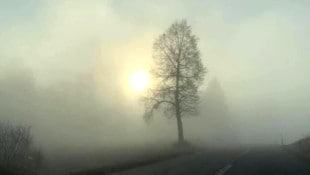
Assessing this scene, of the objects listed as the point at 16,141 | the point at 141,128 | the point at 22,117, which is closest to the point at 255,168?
the point at 16,141

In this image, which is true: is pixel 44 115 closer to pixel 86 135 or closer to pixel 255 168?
pixel 86 135

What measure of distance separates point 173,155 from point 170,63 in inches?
657

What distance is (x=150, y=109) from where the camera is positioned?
53.9 metres

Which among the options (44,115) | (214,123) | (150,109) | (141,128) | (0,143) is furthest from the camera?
(214,123)

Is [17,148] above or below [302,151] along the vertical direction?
below

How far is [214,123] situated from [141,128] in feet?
83.7

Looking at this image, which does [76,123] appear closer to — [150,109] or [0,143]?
[150,109]

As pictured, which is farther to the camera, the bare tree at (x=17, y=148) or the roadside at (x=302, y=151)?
the roadside at (x=302, y=151)

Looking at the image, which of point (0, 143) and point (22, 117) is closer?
point (0, 143)

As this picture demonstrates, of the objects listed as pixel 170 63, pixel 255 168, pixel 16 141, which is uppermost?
pixel 170 63

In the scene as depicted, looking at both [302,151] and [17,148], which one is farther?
[302,151]

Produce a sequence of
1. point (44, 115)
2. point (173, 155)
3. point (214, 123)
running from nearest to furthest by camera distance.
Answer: point (173, 155) < point (44, 115) < point (214, 123)

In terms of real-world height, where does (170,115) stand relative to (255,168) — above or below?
above

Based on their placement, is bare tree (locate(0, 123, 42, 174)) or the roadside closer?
bare tree (locate(0, 123, 42, 174))
